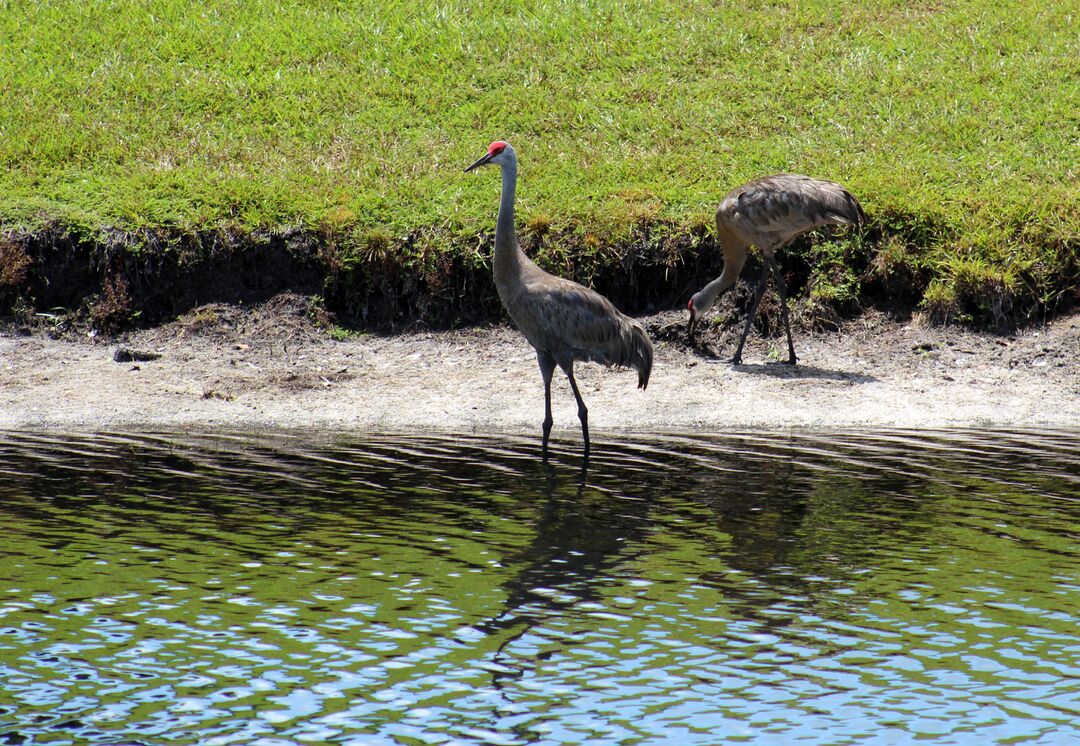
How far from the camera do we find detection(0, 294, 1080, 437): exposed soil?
1217 centimetres

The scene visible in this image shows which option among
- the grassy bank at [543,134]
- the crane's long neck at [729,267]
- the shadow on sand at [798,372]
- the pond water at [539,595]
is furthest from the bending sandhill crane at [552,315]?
the grassy bank at [543,134]

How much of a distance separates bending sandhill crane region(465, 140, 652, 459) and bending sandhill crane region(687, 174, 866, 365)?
7.27 ft

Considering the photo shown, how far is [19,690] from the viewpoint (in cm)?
569

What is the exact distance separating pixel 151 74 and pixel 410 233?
6.36 m

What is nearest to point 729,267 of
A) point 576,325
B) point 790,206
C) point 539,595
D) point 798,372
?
point 790,206

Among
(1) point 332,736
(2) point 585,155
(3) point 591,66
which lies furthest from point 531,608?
(3) point 591,66

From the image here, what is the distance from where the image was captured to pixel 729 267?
1355 cm

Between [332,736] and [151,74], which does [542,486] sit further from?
[151,74]

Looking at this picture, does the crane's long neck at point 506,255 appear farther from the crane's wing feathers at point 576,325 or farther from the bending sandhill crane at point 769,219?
the bending sandhill crane at point 769,219

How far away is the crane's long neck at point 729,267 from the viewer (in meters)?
13.4

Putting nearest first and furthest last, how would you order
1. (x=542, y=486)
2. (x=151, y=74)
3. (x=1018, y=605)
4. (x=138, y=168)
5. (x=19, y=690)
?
(x=19, y=690) < (x=1018, y=605) < (x=542, y=486) < (x=138, y=168) < (x=151, y=74)

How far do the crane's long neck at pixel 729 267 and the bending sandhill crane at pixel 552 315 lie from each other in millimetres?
2112

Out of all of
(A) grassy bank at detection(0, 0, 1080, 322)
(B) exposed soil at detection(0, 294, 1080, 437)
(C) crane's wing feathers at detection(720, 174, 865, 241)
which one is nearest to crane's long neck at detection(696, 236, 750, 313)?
(C) crane's wing feathers at detection(720, 174, 865, 241)

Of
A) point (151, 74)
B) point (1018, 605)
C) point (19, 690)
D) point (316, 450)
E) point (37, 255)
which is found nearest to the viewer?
point (19, 690)
